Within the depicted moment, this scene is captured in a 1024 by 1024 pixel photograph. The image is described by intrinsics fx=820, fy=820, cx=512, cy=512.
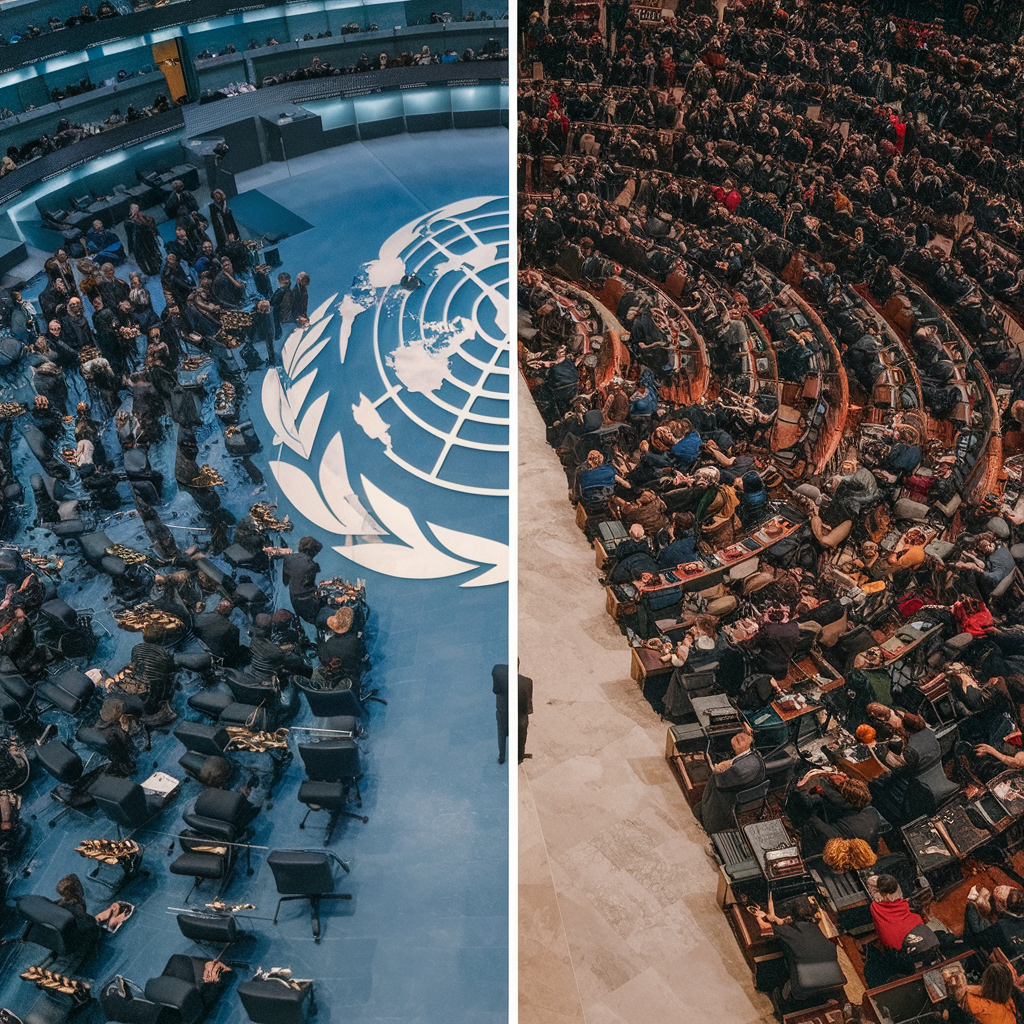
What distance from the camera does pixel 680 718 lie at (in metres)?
10.6

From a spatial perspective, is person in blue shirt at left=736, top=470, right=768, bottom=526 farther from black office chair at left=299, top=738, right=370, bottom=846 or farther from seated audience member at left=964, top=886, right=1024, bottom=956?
black office chair at left=299, top=738, right=370, bottom=846

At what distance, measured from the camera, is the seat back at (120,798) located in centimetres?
949

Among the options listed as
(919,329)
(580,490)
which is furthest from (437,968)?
(919,329)

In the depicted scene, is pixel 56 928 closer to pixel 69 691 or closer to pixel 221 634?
pixel 69 691

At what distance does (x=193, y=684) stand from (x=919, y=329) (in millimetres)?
16021

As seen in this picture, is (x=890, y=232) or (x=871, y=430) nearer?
(x=871, y=430)

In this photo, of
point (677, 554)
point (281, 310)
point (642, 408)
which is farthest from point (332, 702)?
point (642, 408)

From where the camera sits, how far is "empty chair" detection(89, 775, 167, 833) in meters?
9.49

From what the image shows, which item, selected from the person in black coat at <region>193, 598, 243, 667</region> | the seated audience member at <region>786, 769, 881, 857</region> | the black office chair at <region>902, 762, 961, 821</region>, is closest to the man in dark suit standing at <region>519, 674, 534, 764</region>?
the seated audience member at <region>786, 769, 881, 857</region>

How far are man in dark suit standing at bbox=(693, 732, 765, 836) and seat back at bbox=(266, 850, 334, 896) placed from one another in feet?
14.1

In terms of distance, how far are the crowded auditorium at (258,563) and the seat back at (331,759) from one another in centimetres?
4

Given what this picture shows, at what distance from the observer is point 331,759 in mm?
9477

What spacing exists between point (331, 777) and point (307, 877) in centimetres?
119

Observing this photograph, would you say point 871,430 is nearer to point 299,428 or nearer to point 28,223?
point 299,428
